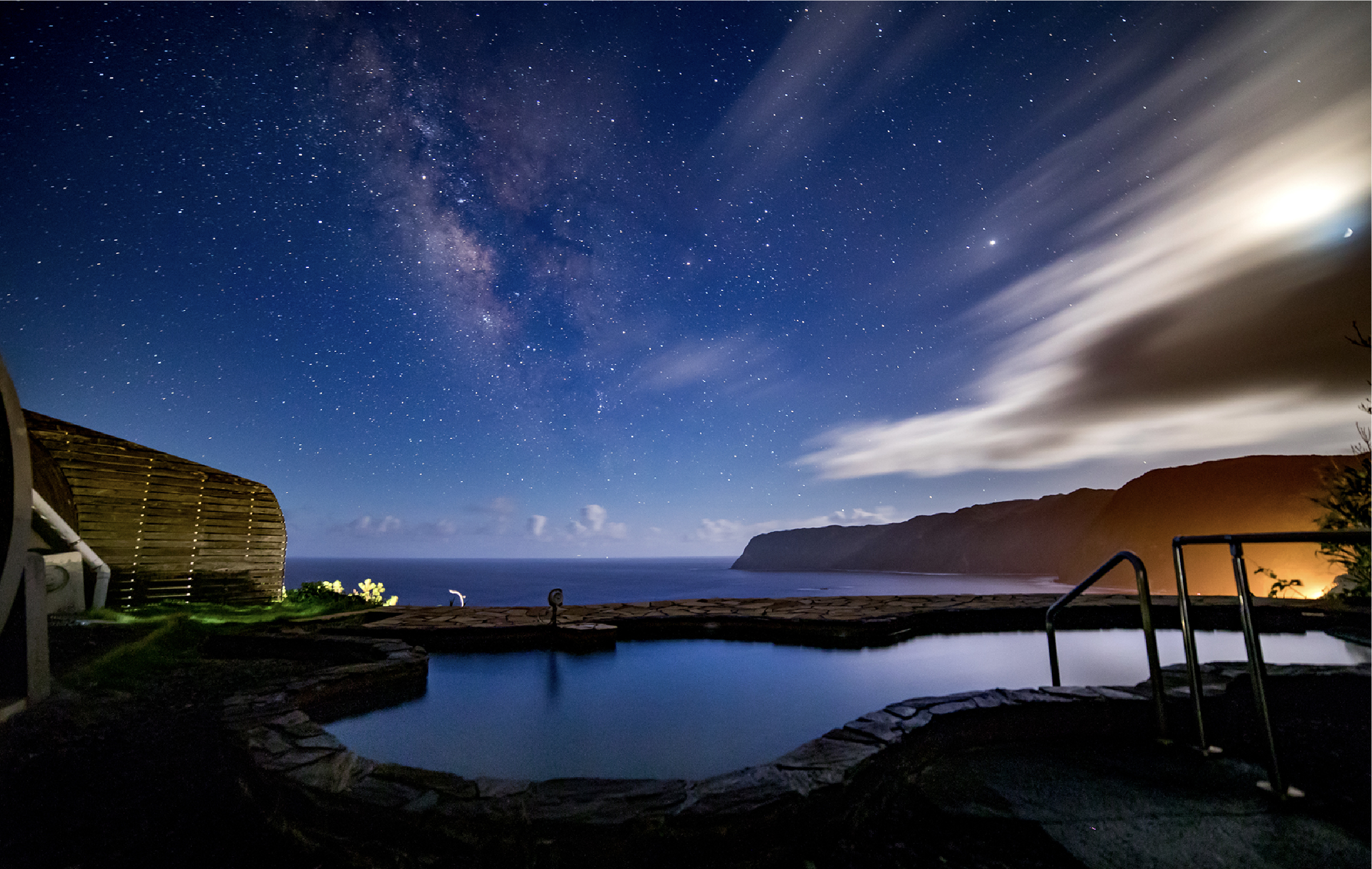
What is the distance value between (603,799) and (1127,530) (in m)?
113

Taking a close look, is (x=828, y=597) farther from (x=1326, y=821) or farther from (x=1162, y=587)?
Result: (x=1162, y=587)

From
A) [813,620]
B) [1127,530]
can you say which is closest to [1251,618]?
[813,620]

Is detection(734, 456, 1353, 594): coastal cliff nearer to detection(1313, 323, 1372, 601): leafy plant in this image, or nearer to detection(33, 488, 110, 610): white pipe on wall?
detection(1313, 323, 1372, 601): leafy plant

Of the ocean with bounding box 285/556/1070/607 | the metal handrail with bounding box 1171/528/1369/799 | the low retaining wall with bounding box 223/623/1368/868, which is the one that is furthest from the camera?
the ocean with bounding box 285/556/1070/607

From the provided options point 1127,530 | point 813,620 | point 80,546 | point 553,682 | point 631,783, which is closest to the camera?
point 631,783

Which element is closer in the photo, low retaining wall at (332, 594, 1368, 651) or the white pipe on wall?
low retaining wall at (332, 594, 1368, 651)

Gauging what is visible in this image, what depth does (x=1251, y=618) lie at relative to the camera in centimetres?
280

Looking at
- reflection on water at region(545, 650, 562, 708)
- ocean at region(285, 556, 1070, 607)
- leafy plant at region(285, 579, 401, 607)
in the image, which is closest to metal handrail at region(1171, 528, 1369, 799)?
reflection on water at region(545, 650, 562, 708)

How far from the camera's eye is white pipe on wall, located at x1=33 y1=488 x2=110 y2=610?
8578 millimetres

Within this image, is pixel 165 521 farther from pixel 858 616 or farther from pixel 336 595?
pixel 858 616

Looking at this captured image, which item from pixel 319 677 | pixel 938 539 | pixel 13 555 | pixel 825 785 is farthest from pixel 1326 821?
pixel 938 539

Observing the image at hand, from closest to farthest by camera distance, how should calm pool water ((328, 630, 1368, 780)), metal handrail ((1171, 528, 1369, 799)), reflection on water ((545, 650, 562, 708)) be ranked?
metal handrail ((1171, 528, 1369, 799))
calm pool water ((328, 630, 1368, 780))
reflection on water ((545, 650, 562, 708))

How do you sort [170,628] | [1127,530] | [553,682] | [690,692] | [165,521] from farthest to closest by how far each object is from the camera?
[1127,530] → [165,521] → [170,628] → [553,682] → [690,692]

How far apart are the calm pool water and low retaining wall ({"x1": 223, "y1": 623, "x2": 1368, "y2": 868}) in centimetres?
98
